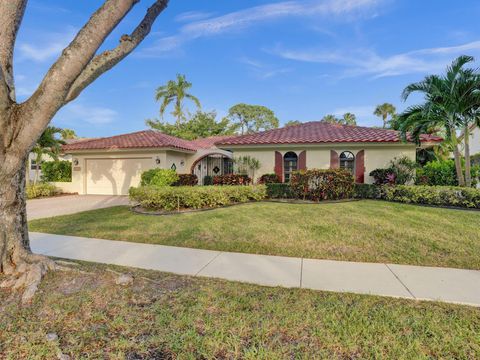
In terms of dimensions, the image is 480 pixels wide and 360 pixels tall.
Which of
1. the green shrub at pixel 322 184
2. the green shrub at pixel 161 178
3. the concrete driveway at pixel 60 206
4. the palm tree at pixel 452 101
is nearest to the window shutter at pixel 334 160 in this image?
the green shrub at pixel 322 184

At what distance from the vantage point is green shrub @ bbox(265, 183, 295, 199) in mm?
11844

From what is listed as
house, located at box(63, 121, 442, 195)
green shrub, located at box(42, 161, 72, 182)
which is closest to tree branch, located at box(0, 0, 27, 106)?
house, located at box(63, 121, 442, 195)

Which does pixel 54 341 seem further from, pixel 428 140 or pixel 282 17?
pixel 428 140

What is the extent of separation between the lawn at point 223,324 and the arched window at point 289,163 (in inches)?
453

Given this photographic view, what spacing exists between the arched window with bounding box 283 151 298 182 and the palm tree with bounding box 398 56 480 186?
574 centimetres

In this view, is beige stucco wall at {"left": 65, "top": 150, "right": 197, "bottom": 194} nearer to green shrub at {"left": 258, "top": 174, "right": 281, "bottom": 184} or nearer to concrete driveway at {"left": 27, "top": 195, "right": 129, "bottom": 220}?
concrete driveway at {"left": 27, "top": 195, "right": 129, "bottom": 220}

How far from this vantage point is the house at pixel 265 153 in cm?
1384

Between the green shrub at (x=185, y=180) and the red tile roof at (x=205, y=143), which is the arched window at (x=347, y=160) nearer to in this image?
the green shrub at (x=185, y=180)

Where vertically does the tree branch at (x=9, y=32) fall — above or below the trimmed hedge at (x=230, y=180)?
above

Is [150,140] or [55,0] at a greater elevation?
[55,0]

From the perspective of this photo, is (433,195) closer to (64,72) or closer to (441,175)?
(441,175)

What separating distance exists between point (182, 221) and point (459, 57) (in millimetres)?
11222

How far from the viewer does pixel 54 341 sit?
7.98ft

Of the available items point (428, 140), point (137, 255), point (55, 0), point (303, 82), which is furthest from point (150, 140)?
point (428, 140)
